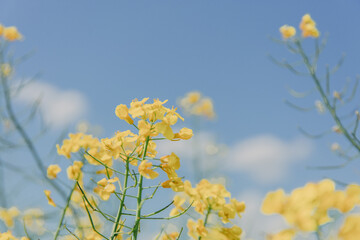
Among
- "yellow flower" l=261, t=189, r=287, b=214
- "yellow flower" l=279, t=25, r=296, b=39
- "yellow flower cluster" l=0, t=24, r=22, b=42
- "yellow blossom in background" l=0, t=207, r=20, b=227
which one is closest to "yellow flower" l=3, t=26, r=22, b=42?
"yellow flower cluster" l=0, t=24, r=22, b=42

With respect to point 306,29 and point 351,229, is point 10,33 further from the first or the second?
point 351,229

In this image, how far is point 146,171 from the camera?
961 millimetres

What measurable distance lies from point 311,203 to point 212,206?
1.75ft

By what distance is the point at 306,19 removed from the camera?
3.15 m

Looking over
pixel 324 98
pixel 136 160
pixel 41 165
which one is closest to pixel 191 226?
pixel 136 160

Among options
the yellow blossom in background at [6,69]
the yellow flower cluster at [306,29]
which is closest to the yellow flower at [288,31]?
the yellow flower cluster at [306,29]

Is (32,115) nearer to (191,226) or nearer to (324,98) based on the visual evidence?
(191,226)

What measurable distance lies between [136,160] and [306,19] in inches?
105

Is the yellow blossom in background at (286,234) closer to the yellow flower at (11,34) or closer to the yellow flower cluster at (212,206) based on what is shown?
the yellow flower cluster at (212,206)

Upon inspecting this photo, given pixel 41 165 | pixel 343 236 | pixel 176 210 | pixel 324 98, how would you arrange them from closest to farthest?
pixel 343 236 → pixel 176 210 → pixel 41 165 → pixel 324 98

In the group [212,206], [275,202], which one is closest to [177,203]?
[212,206]

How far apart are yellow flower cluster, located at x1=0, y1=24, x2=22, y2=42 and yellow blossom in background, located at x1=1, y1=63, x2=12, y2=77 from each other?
289 mm

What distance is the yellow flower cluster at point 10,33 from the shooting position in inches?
131

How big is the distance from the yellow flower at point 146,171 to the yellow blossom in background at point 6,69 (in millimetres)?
2463
